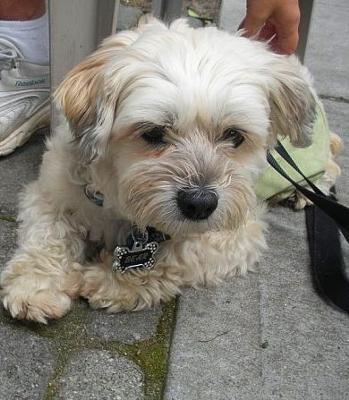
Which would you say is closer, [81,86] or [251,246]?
[81,86]

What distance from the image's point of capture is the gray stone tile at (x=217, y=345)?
6.71 feet

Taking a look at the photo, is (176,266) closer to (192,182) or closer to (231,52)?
(192,182)

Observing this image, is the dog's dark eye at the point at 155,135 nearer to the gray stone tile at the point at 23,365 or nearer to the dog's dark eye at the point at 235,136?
the dog's dark eye at the point at 235,136

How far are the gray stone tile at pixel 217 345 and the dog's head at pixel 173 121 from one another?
351 millimetres

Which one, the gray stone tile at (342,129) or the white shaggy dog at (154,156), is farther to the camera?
the gray stone tile at (342,129)

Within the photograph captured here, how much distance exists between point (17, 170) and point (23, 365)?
1163 millimetres

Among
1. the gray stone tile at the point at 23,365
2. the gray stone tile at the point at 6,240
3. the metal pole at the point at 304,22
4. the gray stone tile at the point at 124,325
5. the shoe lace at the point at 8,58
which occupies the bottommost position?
the gray stone tile at the point at 6,240

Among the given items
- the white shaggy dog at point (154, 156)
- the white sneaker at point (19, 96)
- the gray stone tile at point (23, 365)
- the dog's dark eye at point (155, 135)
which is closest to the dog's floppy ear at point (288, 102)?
the white shaggy dog at point (154, 156)

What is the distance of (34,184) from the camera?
262 cm

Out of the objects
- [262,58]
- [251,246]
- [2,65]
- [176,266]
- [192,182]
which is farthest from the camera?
[2,65]

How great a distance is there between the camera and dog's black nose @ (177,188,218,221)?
6.67 ft

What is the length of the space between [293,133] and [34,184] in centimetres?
95

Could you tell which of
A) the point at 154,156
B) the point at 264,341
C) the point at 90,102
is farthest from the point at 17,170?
the point at 264,341

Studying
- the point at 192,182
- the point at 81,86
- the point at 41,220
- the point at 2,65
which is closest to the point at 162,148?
the point at 192,182
